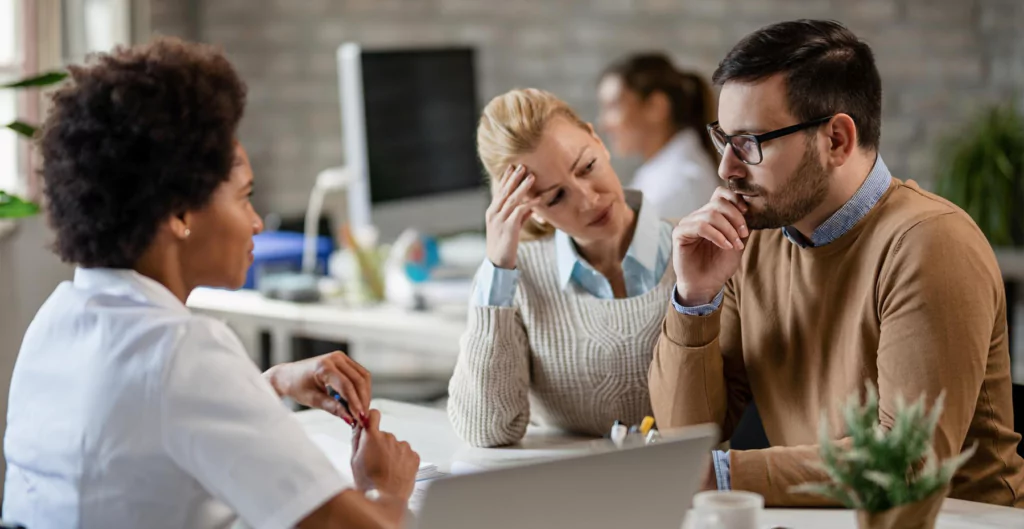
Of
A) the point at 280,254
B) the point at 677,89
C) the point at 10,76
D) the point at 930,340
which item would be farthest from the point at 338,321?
the point at 930,340

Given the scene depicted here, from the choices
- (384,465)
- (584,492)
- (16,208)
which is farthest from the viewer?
(16,208)

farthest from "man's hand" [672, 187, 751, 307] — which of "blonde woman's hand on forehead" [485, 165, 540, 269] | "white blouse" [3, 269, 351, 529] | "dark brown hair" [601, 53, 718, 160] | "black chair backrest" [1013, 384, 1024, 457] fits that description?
"dark brown hair" [601, 53, 718, 160]

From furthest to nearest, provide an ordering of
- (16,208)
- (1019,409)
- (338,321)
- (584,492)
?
(338,321), (16,208), (1019,409), (584,492)

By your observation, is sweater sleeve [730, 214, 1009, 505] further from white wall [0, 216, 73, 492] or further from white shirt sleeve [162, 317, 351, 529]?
white wall [0, 216, 73, 492]

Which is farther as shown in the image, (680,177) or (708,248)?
(680,177)

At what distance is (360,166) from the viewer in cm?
Result: 343

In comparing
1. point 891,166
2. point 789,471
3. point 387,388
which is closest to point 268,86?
point 387,388

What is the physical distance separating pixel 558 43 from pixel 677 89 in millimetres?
1265

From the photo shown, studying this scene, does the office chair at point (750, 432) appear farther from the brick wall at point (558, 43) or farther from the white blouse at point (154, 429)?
the brick wall at point (558, 43)

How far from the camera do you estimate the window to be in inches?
163

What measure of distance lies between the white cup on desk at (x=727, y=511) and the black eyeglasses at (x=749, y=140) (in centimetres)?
60

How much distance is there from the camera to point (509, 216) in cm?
209

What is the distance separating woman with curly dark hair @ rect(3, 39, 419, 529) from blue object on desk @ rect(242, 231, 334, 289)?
2295mm

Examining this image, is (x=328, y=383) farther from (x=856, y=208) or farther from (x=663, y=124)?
(x=663, y=124)
